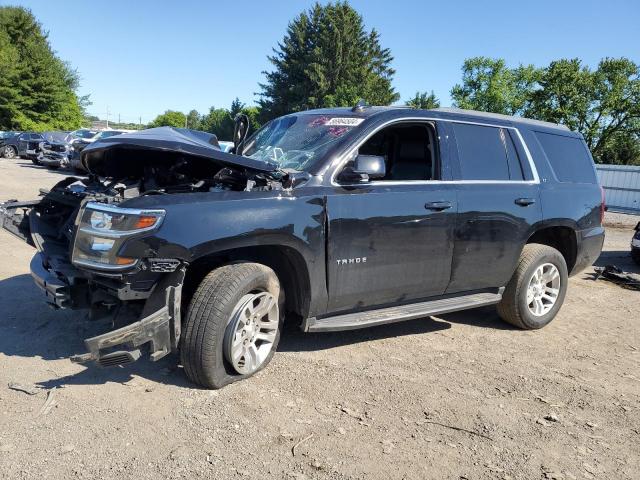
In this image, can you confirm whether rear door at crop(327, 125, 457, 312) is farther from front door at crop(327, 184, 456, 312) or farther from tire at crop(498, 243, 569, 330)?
tire at crop(498, 243, 569, 330)

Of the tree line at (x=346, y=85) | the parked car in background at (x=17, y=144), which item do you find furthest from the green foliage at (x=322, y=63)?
the parked car in background at (x=17, y=144)

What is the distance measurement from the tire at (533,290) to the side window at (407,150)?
4.44ft

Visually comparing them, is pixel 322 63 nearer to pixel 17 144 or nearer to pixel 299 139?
pixel 17 144

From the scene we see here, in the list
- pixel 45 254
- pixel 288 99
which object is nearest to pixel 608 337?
pixel 45 254

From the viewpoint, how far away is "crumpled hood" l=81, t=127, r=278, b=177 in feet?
12.2

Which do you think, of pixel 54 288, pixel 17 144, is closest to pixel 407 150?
pixel 54 288

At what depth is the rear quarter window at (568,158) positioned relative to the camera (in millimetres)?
5570

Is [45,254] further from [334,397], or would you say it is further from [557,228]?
[557,228]

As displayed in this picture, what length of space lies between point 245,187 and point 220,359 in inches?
48.0

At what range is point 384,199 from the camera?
4215 millimetres

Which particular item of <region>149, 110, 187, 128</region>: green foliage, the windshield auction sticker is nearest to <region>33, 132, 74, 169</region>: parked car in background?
the windshield auction sticker

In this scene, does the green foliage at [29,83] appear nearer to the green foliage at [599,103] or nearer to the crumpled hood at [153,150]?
the green foliage at [599,103]

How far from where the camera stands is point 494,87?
Result: 56.3 meters

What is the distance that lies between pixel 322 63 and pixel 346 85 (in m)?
3.24
